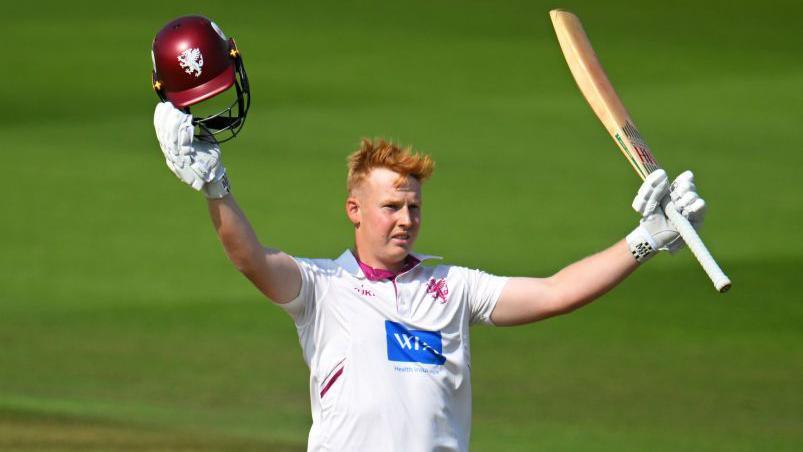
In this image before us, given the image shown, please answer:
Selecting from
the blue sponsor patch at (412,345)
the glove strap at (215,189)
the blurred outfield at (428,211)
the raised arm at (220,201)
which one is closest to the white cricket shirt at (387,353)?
the blue sponsor patch at (412,345)

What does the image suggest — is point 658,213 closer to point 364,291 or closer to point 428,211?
point 364,291

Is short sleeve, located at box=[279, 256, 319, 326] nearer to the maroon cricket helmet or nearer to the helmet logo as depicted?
the maroon cricket helmet

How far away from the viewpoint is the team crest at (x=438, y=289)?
4.68 metres

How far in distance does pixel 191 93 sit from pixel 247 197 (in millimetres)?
6756

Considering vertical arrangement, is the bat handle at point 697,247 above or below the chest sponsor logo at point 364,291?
above

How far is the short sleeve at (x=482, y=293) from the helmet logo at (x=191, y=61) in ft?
3.37

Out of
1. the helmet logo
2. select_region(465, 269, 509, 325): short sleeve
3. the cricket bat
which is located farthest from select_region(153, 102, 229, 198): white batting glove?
the cricket bat

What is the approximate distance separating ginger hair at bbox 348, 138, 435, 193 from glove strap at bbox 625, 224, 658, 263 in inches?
25.1

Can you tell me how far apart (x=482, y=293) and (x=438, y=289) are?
0.15m

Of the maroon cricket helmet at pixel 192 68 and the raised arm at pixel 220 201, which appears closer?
the raised arm at pixel 220 201

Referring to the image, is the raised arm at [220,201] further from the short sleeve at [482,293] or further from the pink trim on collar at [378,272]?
the short sleeve at [482,293]

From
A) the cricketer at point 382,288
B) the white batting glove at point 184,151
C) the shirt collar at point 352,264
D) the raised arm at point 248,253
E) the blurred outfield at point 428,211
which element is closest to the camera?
the white batting glove at point 184,151

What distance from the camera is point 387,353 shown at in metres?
4.55

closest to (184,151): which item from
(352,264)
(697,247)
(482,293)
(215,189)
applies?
(215,189)
